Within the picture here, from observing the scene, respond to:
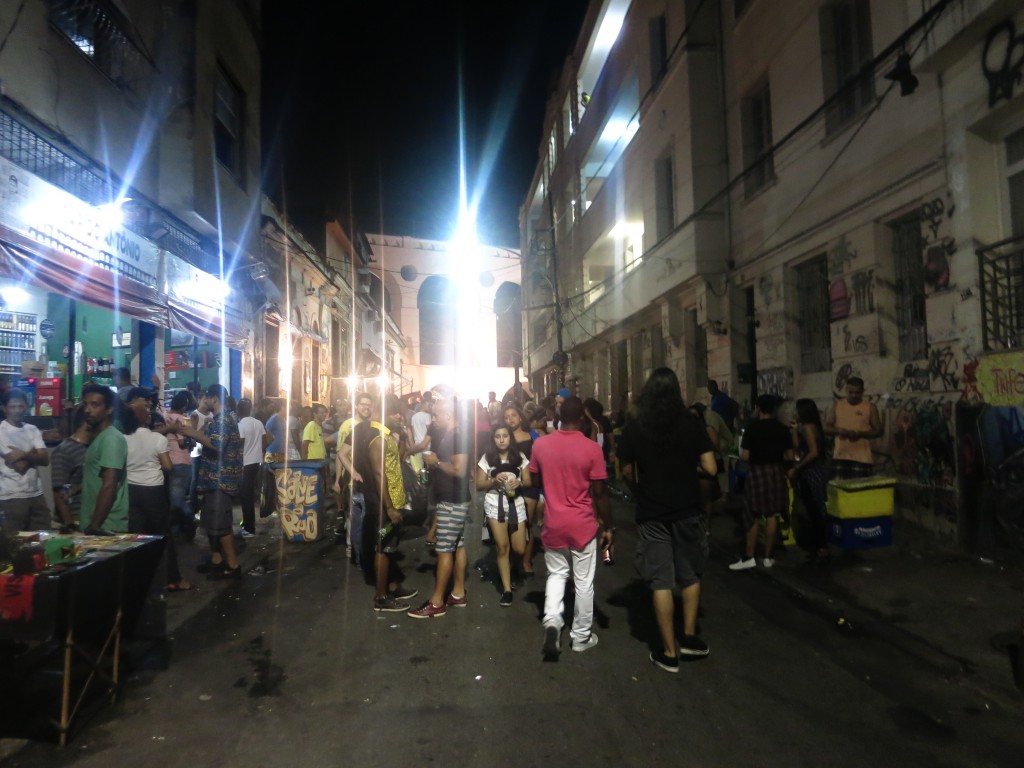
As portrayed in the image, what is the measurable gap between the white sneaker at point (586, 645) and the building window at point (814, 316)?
750 cm

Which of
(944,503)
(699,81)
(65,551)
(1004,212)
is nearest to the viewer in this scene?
(65,551)

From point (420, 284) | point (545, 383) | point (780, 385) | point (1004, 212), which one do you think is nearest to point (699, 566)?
point (1004, 212)

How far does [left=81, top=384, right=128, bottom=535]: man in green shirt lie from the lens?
495cm

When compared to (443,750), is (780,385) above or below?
above

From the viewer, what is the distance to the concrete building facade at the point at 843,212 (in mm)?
6859

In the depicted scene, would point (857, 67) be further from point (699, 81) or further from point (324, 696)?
point (324, 696)

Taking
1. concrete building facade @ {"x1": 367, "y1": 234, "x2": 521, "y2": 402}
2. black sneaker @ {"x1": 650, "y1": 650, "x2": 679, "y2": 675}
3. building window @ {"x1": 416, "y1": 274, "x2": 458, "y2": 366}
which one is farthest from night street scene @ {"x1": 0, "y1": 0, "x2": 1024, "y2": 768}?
building window @ {"x1": 416, "y1": 274, "x2": 458, "y2": 366}

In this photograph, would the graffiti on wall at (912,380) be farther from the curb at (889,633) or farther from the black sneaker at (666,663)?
the black sneaker at (666,663)

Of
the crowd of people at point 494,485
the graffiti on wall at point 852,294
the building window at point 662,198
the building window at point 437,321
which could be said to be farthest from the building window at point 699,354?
the building window at point 437,321

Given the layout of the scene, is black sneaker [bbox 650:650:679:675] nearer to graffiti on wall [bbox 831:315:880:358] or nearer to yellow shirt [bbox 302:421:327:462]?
graffiti on wall [bbox 831:315:880:358]

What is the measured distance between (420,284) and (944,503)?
44390 mm

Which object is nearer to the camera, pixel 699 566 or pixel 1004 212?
pixel 699 566

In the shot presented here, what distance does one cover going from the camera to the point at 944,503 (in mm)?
7457

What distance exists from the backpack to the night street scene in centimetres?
9
